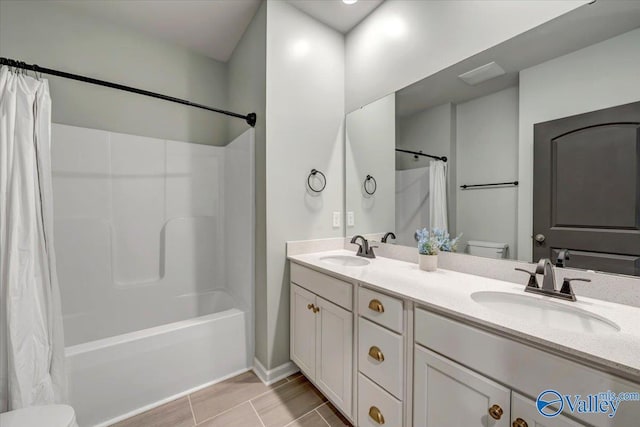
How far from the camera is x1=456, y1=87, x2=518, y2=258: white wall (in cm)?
127

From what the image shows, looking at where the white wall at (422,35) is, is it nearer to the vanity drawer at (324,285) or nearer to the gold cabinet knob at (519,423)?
the vanity drawer at (324,285)

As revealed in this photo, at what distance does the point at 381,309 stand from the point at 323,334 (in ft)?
1.77

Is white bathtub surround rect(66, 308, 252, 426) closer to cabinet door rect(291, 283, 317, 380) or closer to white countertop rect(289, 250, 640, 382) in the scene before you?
cabinet door rect(291, 283, 317, 380)

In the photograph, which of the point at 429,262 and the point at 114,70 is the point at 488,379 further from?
the point at 114,70

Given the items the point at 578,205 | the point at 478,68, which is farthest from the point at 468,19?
the point at 578,205

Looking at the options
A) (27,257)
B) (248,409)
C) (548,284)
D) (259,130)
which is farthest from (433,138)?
(27,257)

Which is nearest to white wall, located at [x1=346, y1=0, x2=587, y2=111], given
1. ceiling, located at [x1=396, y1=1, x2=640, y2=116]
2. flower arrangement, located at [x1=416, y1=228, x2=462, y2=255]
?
ceiling, located at [x1=396, y1=1, x2=640, y2=116]

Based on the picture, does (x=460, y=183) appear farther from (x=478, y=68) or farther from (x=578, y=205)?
(x=478, y=68)

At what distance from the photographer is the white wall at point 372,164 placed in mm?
1862

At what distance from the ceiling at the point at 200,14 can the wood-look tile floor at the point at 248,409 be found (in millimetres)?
2770

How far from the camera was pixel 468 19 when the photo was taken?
1.38 metres

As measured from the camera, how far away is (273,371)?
183cm

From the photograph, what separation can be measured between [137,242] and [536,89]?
9.66 feet

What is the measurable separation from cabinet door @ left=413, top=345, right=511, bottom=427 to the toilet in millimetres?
680
